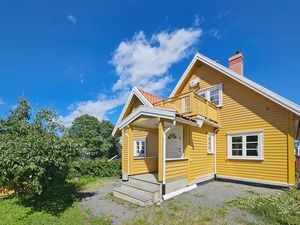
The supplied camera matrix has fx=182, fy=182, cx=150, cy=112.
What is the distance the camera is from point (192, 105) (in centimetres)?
893

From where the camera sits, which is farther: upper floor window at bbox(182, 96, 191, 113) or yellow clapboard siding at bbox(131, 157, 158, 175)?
upper floor window at bbox(182, 96, 191, 113)

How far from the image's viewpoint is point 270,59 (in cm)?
1199

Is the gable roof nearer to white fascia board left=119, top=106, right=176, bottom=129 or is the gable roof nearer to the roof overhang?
the roof overhang

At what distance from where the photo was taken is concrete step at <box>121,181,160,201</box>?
6605 mm

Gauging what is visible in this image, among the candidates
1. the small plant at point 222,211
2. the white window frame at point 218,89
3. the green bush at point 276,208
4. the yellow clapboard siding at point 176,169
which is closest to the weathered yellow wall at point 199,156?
the yellow clapboard siding at point 176,169

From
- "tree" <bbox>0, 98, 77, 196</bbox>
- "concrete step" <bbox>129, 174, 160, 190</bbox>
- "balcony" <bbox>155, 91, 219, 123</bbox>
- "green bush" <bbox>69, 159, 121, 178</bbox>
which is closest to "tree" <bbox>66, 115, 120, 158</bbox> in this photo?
"green bush" <bbox>69, 159, 121, 178</bbox>

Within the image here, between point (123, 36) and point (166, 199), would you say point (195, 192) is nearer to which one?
point (166, 199)

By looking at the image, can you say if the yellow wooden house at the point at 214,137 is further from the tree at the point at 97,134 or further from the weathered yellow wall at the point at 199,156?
the tree at the point at 97,134

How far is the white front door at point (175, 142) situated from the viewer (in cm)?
948

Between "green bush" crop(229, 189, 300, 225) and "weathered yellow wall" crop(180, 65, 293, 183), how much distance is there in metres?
2.29

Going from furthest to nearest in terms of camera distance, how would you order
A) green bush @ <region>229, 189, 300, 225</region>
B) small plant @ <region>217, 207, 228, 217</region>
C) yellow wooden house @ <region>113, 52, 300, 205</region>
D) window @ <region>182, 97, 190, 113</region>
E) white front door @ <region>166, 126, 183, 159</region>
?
1. window @ <region>182, 97, 190, 113</region>
2. white front door @ <region>166, 126, 183, 159</region>
3. yellow wooden house @ <region>113, 52, 300, 205</region>
4. small plant @ <region>217, 207, 228, 217</region>
5. green bush @ <region>229, 189, 300, 225</region>

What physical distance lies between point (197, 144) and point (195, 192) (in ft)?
8.00

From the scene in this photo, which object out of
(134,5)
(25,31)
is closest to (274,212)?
(134,5)

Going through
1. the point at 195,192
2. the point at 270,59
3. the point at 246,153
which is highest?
the point at 270,59
